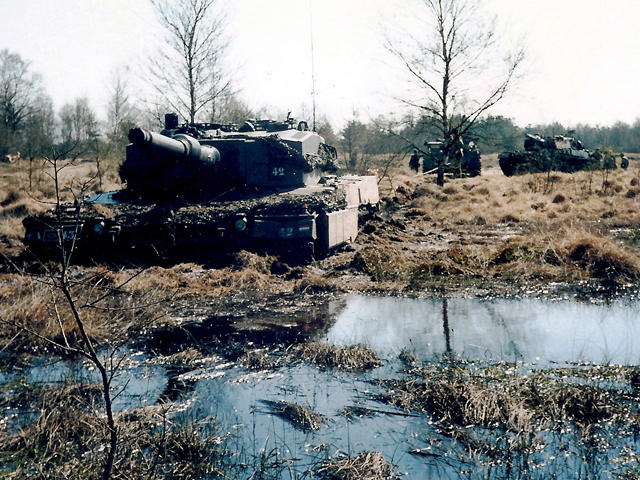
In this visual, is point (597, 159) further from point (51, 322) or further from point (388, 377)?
point (51, 322)

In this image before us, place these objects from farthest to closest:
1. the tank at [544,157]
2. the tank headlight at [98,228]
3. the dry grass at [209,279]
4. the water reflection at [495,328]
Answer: the tank at [544,157], the tank headlight at [98,228], the dry grass at [209,279], the water reflection at [495,328]

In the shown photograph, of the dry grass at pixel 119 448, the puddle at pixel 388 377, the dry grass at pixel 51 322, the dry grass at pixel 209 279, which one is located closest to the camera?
the dry grass at pixel 119 448

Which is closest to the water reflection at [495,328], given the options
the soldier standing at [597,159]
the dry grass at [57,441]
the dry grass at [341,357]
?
the dry grass at [341,357]

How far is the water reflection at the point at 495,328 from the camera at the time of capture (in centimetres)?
585

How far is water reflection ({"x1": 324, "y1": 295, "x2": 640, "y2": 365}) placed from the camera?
5.85 m

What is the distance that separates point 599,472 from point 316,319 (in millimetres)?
4147

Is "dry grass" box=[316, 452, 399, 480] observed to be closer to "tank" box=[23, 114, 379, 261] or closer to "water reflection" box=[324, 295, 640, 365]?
"water reflection" box=[324, 295, 640, 365]

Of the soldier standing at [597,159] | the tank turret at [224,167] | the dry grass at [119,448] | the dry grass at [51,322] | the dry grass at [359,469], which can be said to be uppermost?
the soldier standing at [597,159]

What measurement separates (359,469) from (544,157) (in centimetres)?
3002

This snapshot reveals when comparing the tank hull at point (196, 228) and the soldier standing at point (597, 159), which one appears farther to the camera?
the soldier standing at point (597, 159)

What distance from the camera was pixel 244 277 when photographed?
923 centimetres

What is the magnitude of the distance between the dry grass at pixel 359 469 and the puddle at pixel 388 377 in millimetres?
102

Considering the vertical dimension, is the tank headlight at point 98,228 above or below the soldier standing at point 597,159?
below

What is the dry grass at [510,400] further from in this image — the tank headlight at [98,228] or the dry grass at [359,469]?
the tank headlight at [98,228]
